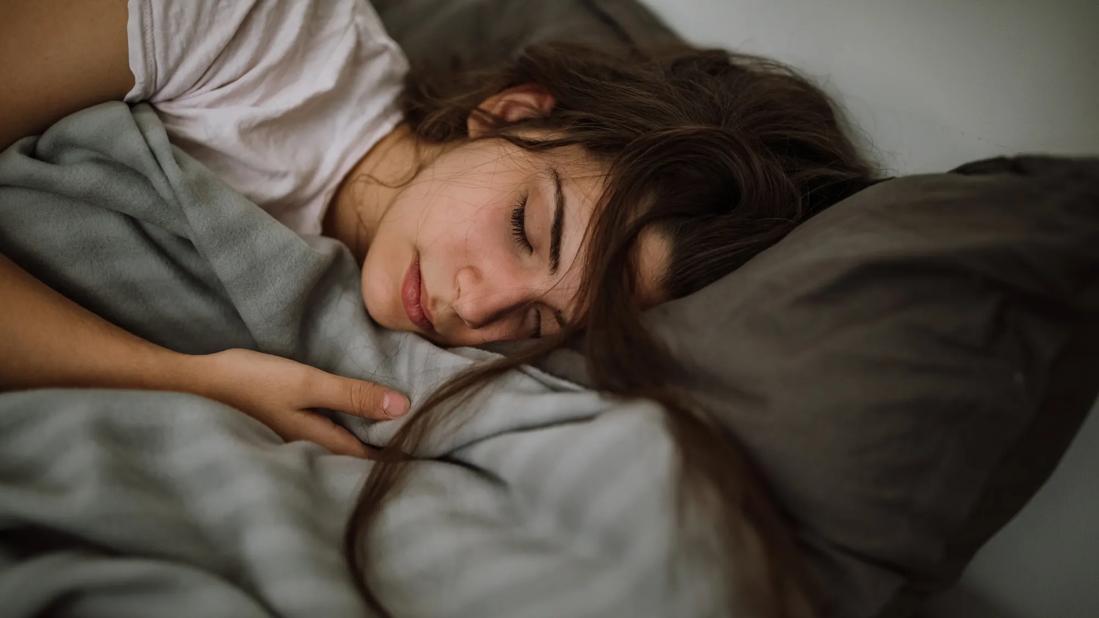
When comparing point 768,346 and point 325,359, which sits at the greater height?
point 768,346

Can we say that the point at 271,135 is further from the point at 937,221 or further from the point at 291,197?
the point at 937,221

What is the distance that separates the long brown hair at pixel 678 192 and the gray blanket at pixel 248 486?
0.08ft

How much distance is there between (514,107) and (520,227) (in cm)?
26

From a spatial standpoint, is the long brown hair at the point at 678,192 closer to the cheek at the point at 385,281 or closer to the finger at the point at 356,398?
the finger at the point at 356,398

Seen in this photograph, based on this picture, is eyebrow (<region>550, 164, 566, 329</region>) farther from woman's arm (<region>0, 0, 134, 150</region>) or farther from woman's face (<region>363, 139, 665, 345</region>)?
woman's arm (<region>0, 0, 134, 150</region>)

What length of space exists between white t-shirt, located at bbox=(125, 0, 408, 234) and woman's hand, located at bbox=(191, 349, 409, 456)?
27cm

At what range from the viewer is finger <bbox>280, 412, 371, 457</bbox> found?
704 millimetres

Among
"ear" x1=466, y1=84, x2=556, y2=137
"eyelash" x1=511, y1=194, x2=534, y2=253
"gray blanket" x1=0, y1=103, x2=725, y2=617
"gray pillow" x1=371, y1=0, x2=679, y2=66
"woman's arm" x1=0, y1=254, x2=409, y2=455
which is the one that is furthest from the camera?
"gray pillow" x1=371, y1=0, x2=679, y2=66

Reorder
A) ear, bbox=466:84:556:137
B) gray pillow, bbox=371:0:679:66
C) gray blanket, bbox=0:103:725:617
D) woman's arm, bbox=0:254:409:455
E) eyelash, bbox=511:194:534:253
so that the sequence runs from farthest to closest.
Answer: gray pillow, bbox=371:0:679:66, ear, bbox=466:84:556:137, eyelash, bbox=511:194:534:253, woman's arm, bbox=0:254:409:455, gray blanket, bbox=0:103:725:617

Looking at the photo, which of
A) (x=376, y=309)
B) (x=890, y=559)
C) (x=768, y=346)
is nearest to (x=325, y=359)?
(x=376, y=309)

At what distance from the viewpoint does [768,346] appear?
0.55 metres

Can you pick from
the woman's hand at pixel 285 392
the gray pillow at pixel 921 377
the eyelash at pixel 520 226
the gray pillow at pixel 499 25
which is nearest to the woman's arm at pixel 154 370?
the woman's hand at pixel 285 392

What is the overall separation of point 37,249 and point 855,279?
82cm

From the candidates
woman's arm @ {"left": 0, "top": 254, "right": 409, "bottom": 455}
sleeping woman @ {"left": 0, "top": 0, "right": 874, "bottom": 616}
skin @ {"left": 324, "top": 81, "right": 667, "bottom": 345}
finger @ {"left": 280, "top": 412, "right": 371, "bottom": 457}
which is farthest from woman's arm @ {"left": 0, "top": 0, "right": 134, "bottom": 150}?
finger @ {"left": 280, "top": 412, "right": 371, "bottom": 457}
